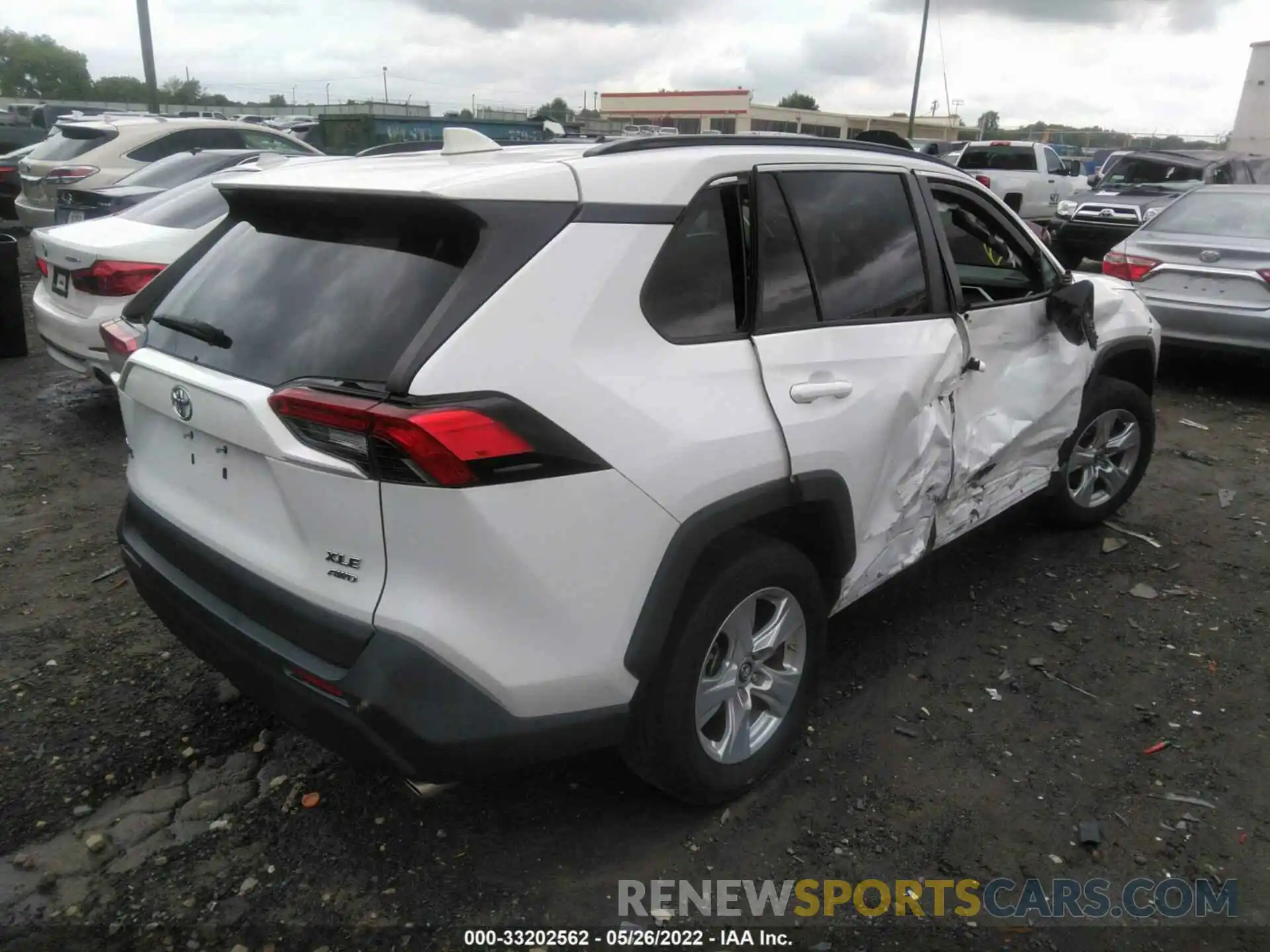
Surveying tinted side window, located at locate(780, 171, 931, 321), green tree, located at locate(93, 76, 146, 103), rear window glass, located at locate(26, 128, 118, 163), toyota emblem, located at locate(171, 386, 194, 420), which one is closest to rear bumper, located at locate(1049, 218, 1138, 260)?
tinted side window, located at locate(780, 171, 931, 321)

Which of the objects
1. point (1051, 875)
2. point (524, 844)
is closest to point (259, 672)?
point (524, 844)

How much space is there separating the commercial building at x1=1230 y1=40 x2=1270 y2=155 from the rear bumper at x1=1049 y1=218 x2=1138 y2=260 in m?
20.7

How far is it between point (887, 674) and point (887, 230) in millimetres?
1638

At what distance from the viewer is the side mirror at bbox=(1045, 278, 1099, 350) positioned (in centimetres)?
390

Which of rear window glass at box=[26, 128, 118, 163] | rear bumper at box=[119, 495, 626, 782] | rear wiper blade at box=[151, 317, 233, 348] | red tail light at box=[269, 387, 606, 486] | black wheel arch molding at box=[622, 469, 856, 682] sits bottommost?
rear bumper at box=[119, 495, 626, 782]

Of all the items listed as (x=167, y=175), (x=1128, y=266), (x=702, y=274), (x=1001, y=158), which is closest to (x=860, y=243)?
(x=702, y=274)

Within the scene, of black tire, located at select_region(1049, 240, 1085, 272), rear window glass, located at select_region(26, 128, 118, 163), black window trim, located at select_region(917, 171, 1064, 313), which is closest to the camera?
black window trim, located at select_region(917, 171, 1064, 313)

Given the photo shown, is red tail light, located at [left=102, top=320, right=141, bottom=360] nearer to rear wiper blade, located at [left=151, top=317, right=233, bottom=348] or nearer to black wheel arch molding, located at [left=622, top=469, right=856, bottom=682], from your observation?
rear wiper blade, located at [left=151, top=317, right=233, bottom=348]

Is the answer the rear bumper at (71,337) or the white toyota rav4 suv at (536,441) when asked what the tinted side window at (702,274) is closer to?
the white toyota rav4 suv at (536,441)

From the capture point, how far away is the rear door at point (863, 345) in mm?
2689

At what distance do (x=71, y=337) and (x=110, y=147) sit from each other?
6196mm

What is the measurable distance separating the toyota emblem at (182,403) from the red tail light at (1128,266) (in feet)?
24.4

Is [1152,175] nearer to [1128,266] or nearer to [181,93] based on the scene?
[1128,266]

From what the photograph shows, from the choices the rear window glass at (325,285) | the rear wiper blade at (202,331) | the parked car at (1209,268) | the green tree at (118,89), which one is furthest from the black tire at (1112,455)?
the green tree at (118,89)
